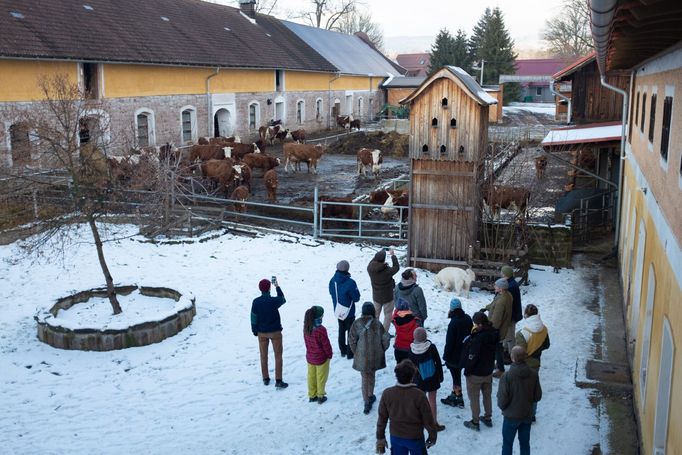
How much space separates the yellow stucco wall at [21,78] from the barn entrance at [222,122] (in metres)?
11.6

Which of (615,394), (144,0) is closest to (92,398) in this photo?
(615,394)

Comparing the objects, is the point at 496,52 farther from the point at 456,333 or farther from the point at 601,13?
the point at 601,13

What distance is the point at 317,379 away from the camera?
830cm

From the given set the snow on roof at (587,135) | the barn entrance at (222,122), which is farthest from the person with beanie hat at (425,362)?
the barn entrance at (222,122)

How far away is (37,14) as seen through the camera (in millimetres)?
23328

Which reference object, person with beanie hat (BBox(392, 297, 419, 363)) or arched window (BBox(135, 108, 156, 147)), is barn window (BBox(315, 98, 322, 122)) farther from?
person with beanie hat (BBox(392, 297, 419, 363))

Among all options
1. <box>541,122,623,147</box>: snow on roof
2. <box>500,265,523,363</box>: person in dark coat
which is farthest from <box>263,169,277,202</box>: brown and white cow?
<box>500,265,523,363</box>: person in dark coat

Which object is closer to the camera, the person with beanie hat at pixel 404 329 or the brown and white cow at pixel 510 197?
the person with beanie hat at pixel 404 329

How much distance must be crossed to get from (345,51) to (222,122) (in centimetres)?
2007

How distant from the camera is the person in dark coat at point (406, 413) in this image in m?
5.87

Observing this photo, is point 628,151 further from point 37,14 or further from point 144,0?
point 144,0

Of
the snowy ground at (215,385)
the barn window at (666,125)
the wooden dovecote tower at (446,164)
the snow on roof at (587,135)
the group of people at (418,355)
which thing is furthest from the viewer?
the snow on roof at (587,135)

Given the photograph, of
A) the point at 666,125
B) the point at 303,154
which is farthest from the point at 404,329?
the point at 303,154

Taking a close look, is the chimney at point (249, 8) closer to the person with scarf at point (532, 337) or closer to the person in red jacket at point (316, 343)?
the person in red jacket at point (316, 343)
